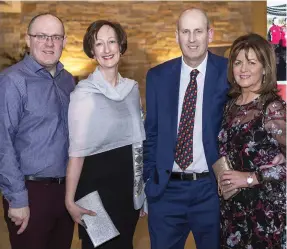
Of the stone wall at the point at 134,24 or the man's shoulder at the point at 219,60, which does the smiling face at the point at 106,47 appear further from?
the stone wall at the point at 134,24

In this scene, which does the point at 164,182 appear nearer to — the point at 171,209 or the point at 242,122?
the point at 171,209

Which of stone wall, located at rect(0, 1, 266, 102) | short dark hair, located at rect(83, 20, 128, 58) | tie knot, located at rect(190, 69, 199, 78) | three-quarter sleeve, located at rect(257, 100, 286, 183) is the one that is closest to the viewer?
three-quarter sleeve, located at rect(257, 100, 286, 183)

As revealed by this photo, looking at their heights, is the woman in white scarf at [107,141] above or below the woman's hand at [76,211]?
above

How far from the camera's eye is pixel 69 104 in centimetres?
236

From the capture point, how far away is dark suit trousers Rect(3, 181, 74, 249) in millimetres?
2385

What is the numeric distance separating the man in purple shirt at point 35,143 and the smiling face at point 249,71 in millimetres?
986

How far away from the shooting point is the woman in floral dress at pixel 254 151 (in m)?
2.14

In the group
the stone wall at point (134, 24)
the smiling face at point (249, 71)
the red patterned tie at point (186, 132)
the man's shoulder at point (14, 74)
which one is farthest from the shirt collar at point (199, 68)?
the stone wall at point (134, 24)

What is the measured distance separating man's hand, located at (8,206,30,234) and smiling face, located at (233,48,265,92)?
4.31ft

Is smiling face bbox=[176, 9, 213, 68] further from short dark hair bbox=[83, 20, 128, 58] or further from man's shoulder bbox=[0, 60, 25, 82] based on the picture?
man's shoulder bbox=[0, 60, 25, 82]

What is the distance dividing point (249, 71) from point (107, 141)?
0.83 m

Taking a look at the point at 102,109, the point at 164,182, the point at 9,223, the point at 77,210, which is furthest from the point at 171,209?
the point at 9,223

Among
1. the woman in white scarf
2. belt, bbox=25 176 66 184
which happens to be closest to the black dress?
the woman in white scarf

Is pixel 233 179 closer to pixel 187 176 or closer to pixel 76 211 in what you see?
pixel 187 176
